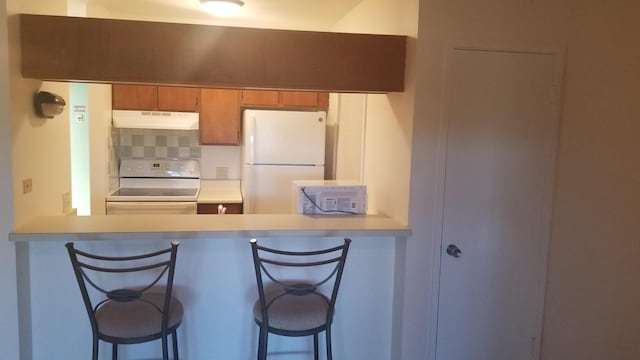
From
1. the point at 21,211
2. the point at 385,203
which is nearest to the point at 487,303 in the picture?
the point at 385,203

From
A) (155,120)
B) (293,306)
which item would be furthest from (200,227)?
(155,120)

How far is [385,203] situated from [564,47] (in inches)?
52.0

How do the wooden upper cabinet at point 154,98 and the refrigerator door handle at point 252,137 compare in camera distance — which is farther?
the wooden upper cabinet at point 154,98

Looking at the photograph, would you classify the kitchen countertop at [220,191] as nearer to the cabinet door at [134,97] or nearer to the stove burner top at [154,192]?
the stove burner top at [154,192]

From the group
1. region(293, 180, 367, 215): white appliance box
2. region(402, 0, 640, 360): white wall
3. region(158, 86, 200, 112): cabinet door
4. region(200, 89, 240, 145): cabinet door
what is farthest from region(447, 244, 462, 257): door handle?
region(158, 86, 200, 112): cabinet door

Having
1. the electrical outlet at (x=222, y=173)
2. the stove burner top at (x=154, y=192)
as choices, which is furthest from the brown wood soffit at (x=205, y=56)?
the electrical outlet at (x=222, y=173)

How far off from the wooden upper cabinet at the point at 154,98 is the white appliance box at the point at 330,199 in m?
2.19

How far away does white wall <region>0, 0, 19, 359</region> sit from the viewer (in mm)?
2113

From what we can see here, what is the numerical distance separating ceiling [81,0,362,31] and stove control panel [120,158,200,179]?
1.41 meters

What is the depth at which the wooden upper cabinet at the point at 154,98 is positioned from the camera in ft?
14.1

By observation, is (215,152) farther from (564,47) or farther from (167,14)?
(564,47)

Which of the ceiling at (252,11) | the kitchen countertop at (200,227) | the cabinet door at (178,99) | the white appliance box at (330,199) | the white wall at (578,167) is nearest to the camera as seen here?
the kitchen countertop at (200,227)

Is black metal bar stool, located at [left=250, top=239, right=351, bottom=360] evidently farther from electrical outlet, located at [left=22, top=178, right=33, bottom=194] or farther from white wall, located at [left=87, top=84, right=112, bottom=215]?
white wall, located at [left=87, top=84, right=112, bottom=215]

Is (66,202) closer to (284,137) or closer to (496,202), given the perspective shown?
(284,137)
